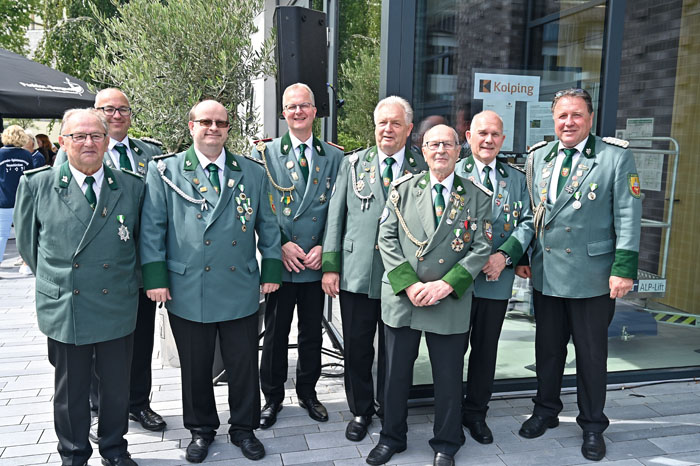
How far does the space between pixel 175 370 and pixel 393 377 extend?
84.4 inches

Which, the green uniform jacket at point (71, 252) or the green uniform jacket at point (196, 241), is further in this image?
the green uniform jacket at point (196, 241)

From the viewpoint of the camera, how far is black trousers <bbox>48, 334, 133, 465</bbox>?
291 centimetres

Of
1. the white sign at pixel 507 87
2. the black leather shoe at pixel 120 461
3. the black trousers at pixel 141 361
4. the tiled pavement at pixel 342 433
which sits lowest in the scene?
the tiled pavement at pixel 342 433

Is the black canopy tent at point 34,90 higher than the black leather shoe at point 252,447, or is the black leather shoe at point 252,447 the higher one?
the black canopy tent at point 34,90

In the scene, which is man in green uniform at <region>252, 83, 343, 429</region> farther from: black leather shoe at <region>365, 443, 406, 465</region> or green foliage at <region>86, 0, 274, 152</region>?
green foliage at <region>86, 0, 274, 152</region>

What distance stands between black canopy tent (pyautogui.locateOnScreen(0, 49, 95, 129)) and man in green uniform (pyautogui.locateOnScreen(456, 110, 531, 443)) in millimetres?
6438

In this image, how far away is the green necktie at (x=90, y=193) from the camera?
285 cm

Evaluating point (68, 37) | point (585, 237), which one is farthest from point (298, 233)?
point (68, 37)

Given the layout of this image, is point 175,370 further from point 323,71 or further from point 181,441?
point 323,71

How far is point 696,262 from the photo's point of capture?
21.2ft

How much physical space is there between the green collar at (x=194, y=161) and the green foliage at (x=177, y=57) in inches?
96.1

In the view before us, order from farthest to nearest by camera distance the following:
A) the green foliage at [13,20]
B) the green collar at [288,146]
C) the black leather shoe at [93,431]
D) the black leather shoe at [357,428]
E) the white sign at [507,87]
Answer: the green foliage at [13,20], the white sign at [507,87], the green collar at [288,146], the black leather shoe at [357,428], the black leather shoe at [93,431]

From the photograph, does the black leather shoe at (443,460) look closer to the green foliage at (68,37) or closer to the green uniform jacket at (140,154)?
the green uniform jacket at (140,154)

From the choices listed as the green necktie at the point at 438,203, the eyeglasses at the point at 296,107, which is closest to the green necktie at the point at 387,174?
the green necktie at the point at 438,203
